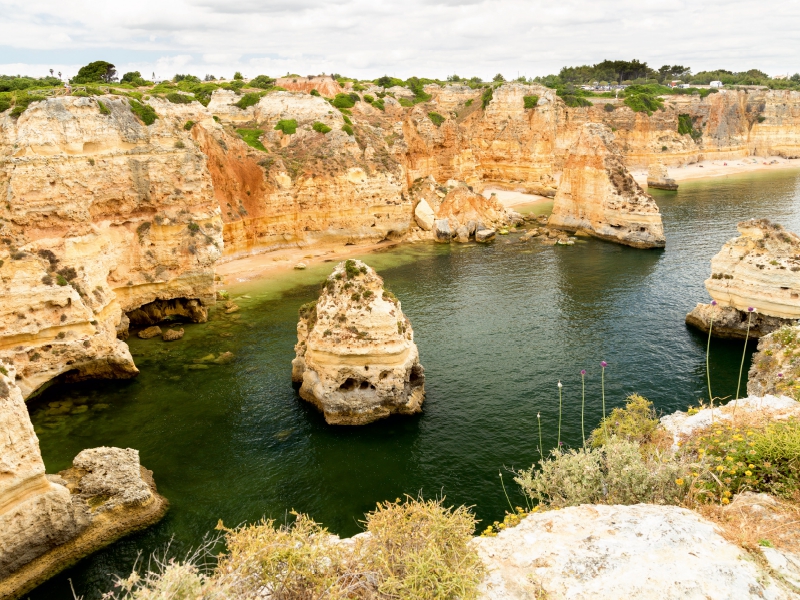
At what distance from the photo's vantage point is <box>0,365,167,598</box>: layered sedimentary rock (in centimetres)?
1641

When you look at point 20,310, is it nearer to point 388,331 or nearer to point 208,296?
point 208,296

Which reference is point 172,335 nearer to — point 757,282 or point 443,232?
point 443,232

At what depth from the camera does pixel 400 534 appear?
9039 mm

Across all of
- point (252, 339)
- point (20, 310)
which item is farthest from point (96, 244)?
point (252, 339)

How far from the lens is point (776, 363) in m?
20.1

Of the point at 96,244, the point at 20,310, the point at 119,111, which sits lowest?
the point at 20,310

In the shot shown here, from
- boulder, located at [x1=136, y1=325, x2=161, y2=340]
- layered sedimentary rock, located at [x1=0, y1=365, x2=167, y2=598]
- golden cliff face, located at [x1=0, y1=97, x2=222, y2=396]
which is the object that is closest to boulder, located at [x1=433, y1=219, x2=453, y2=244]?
golden cliff face, located at [x1=0, y1=97, x2=222, y2=396]

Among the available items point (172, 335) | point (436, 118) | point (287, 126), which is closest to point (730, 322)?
point (172, 335)

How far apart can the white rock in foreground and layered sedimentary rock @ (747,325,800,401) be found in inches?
430

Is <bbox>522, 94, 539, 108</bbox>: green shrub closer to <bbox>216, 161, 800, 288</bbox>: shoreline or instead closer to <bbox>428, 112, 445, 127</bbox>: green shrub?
<bbox>216, 161, 800, 288</bbox>: shoreline

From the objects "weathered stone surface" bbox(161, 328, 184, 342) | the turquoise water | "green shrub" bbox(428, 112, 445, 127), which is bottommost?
the turquoise water

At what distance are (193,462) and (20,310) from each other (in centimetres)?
1092

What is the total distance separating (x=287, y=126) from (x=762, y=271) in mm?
44951

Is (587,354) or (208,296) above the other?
(208,296)
